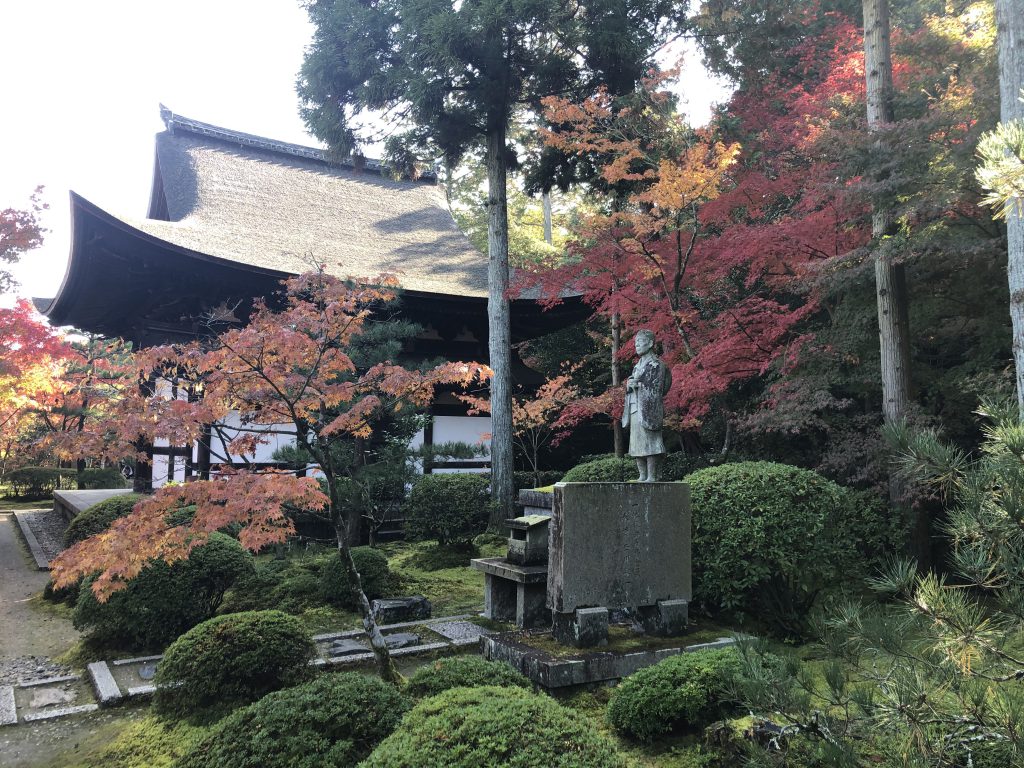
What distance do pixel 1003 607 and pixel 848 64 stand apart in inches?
375

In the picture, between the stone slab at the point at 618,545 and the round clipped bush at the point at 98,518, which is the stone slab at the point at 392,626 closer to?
the stone slab at the point at 618,545

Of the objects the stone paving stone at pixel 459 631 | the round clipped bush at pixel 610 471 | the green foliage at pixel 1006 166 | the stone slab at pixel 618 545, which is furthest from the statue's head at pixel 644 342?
the green foliage at pixel 1006 166

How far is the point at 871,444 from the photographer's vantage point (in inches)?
269

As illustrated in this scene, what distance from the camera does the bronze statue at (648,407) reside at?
5379mm

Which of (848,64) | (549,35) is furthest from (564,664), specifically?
(549,35)

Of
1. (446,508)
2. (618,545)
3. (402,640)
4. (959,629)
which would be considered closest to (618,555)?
(618,545)

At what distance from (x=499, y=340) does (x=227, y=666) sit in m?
6.94

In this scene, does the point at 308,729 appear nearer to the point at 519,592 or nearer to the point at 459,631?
the point at 519,592

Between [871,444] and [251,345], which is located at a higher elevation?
[251,345]

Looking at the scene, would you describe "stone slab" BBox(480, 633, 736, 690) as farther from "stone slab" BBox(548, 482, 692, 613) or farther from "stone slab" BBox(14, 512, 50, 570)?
"stone slab" BBox(14, 512, 50, 570)

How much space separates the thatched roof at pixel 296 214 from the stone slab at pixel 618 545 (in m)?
6.09

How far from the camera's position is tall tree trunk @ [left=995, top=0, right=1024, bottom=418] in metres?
5.11

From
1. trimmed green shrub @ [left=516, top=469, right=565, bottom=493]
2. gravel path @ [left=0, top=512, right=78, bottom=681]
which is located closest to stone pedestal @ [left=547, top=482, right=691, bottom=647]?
gravel path @ [left=0, top=512, right=78, bottom=681]

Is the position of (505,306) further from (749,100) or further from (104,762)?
(104,762)
